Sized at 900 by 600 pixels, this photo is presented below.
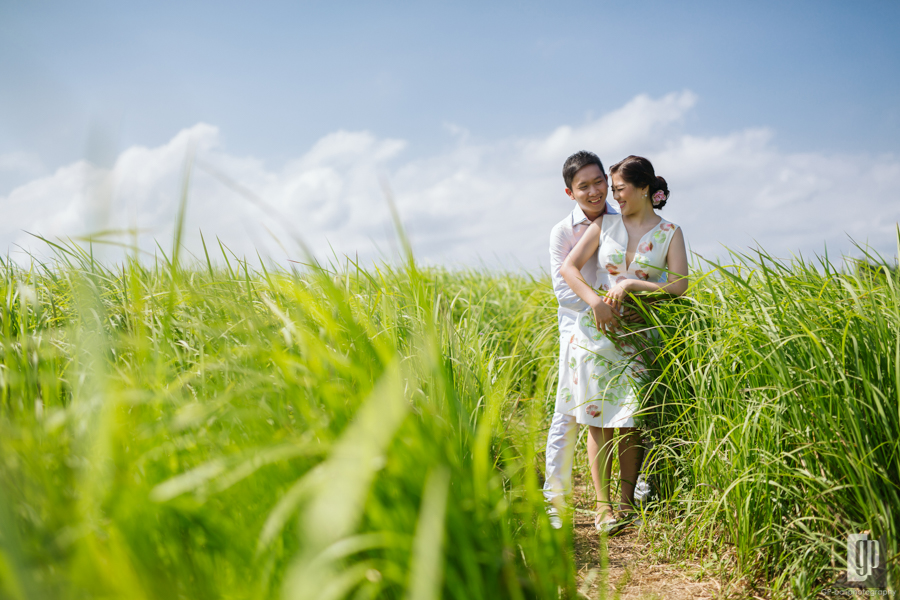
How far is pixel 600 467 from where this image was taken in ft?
9.14

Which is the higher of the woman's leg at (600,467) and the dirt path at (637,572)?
the woman's leg at (600,467)

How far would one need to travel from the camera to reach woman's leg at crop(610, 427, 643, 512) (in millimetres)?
2635

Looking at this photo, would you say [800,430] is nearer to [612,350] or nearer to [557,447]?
[612,350]

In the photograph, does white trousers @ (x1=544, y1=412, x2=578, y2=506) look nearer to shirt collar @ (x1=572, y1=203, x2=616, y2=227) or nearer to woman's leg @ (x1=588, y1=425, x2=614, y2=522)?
woman's leg @ (x1=588, y1=425, x2=614, y2=522)

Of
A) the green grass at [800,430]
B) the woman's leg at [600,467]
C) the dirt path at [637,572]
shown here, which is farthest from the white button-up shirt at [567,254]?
the dirt path at [637,572]

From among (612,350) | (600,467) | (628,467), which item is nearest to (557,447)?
(600,467)

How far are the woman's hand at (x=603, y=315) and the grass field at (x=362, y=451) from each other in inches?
9.1

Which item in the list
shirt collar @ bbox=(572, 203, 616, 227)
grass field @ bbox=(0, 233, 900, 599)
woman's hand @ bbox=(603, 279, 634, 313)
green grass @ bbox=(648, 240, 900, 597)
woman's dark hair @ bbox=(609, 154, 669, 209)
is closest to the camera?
grass field @ bbox=(0, 233, 900, 599)

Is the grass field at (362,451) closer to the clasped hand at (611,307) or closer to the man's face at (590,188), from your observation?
the clasped hand at (611,307)

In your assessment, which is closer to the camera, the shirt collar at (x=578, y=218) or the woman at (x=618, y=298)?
the woman at (x=618, y=298)

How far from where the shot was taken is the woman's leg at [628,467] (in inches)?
104

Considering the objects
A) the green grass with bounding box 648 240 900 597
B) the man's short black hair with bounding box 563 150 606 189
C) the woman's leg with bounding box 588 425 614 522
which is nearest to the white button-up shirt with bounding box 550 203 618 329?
the man's short black hair with bounding box 563 150 606 189

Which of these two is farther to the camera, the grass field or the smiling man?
the smiling man

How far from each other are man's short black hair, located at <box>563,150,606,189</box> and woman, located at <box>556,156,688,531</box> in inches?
5.9
